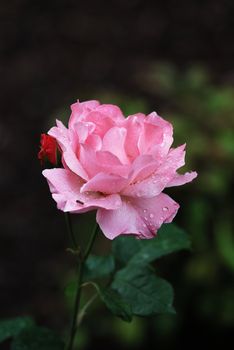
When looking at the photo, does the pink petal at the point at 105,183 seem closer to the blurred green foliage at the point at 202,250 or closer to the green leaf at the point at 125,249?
the green leaf at the point at 125,249

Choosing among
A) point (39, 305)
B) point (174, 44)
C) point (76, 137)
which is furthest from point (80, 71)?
point (76, 137)

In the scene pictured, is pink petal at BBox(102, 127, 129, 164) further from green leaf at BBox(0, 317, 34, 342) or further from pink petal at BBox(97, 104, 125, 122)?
green leaf at BBox(0, 317, 34, 342)

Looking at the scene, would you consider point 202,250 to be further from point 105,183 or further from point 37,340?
point 105,183

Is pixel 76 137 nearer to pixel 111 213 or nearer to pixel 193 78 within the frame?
pixel 111 213

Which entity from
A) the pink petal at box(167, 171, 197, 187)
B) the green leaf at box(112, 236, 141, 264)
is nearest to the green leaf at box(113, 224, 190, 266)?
the green leaf at box(112, 236, 141, 264)

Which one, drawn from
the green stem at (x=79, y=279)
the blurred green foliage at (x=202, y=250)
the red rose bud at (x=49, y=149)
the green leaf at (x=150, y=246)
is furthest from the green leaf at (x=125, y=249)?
the blurred green foliage at (x=202, y=250)

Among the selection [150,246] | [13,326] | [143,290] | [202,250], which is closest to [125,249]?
[150,246]
